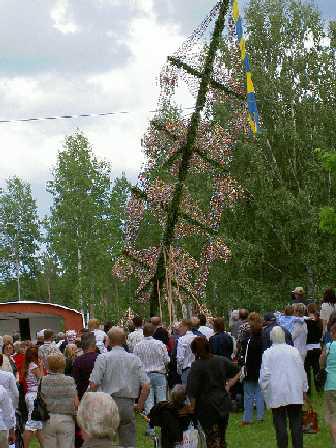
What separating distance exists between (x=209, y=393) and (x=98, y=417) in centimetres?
599

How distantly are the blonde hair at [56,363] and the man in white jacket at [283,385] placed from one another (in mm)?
2551

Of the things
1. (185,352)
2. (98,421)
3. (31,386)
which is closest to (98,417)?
(98,421)

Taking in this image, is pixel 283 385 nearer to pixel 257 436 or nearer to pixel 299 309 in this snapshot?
pixel 257 436

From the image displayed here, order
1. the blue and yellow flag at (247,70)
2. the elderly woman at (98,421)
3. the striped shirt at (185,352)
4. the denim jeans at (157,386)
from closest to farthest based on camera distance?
the elderly woman at (98,421) → the denim jeans at (157,386) → the striped shirt at (185,352) → the blue and yellow flag at (247,70)

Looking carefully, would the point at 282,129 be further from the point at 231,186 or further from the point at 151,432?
the point at 151,432

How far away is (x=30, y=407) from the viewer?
14906 millimetres

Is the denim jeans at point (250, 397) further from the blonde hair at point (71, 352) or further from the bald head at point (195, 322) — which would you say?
the blonde hair at point (71, 352)

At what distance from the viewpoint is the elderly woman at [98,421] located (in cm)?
605

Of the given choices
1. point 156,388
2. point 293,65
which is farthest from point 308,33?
point 156,388

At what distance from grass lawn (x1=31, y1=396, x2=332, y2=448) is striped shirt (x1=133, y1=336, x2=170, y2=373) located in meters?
1.14

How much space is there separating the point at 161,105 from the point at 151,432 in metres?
14.4

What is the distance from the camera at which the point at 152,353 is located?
17109 millimetres

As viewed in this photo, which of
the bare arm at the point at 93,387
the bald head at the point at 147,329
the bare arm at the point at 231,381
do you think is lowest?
the bare arm at the point at 231,381

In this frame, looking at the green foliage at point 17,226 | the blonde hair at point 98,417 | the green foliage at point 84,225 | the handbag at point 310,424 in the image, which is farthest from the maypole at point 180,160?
the green foliage at point 17,226
